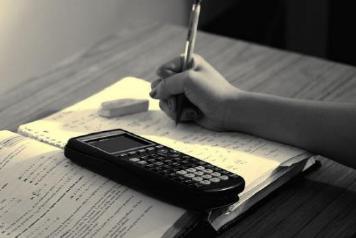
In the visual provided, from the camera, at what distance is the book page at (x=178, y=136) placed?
1.01 m

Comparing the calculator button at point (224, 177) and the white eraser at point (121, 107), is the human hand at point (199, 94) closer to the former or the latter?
the white eraser at point (121, 107)

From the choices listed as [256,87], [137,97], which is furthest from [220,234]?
[256,87]

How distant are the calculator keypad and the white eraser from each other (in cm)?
17

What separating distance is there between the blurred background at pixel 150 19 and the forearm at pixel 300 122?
73cm

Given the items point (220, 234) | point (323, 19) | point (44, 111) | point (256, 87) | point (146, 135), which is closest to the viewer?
point (220, 234)

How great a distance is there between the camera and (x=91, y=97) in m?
1.21

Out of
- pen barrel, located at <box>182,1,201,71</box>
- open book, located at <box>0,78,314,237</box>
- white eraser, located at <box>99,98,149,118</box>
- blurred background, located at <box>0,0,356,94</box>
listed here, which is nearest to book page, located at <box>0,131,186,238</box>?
open book, located at <box>0,78,314,237</box>

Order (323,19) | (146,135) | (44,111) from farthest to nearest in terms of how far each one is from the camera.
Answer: (323,19), (44,111), (146,135)

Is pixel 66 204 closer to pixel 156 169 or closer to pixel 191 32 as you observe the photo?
pixel 156 169

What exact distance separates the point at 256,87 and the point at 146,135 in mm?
306

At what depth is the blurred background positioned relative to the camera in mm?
1987

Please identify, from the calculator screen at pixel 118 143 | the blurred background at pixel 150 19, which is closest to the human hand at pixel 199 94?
the calculator screen at pixel 118 143

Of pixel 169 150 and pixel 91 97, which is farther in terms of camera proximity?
pixel 91 97

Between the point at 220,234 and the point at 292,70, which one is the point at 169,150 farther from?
the point at 292,70
